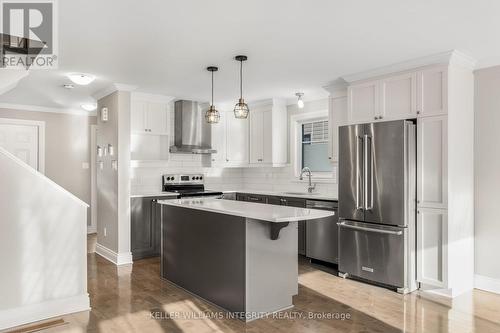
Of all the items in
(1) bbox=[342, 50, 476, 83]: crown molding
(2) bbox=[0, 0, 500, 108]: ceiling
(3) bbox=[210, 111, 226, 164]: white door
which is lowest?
(3) bbox=[210, 111, 226, 164]: white door

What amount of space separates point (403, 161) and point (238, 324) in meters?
2.31

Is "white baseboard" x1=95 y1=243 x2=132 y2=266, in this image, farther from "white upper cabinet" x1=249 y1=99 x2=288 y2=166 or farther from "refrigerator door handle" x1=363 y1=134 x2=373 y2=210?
"refrigerator door handle" x1=363 y1=134 x2=373 y2=210

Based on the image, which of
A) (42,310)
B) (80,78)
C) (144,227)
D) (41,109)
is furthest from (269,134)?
Answer: (41,109)

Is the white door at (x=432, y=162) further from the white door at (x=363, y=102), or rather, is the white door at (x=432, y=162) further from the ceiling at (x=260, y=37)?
the ceiling at (x=260, y=37)

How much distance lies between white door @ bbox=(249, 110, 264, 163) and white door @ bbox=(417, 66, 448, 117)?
2930 millimetres

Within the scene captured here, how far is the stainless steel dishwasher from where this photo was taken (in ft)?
15.7

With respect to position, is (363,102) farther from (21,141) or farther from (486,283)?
(21,141)

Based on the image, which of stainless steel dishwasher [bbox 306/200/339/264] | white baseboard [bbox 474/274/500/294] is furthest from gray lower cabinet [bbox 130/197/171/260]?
white baseboard [bbox 474/274/500/294]

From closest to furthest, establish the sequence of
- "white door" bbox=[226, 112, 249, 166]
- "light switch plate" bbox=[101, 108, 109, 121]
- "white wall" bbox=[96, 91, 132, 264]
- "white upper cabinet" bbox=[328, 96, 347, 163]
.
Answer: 1. "white upper cabinet" bbox=[328, 96, 347, 163]
2. "white wall" bbox=[96, 91, 132, 264]
3. "light switch plate" bbox=[101, 108, 109, 121]
4. "white door" bbox=[226, 112, 249, 166]

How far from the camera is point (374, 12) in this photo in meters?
2.69

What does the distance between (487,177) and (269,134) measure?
3.20 meters

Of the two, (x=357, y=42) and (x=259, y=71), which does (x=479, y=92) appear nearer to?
(x=357, y=42)

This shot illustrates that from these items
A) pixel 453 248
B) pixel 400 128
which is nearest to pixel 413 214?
pixel 453 248

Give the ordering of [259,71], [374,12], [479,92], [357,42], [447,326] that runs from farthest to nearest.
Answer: [259,71] < [479,92] < [357,42] < [447,326] < [374,12]
